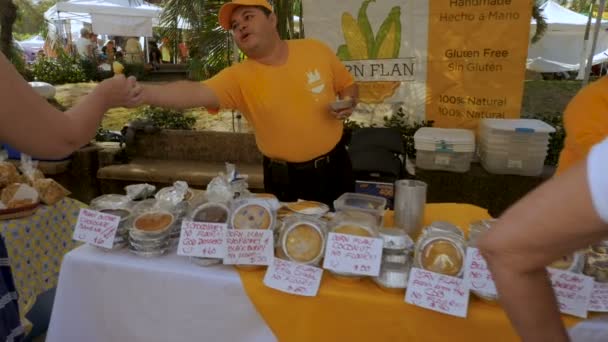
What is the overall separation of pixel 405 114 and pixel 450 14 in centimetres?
108

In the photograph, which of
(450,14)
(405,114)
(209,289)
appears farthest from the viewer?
(405,114)

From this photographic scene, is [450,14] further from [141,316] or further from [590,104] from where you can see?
[141,316]

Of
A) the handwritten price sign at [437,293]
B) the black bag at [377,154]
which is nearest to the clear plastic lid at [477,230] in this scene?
the handwritten price sign at [437,293]

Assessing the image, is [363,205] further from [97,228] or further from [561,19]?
[561,19]

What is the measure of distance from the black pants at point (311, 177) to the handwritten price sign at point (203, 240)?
0.93 metres

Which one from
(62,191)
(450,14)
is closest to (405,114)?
(450,14)

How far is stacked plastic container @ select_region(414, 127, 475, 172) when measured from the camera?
3.60 metres

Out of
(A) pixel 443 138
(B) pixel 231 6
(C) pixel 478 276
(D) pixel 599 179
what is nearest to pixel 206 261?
(C) pixel 478 276

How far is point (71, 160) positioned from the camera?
4645 mm

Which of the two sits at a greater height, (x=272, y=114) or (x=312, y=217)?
(x=272, y=114)

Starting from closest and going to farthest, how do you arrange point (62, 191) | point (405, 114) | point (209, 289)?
point (209, 289)
point (62, 191)
point (405, 114)

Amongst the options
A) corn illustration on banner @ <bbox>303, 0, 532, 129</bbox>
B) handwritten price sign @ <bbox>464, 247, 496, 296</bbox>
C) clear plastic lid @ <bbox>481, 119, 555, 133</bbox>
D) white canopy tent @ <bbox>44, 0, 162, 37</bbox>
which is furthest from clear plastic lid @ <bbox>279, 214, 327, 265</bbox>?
white canopy tent @ <bbox>44, 0, 162, 37</bbox>

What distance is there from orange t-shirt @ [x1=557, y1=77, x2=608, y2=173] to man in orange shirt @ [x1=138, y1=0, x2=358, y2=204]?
0.98 metres

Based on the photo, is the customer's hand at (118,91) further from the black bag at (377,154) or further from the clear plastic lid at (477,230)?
the black bag at (377,154)
